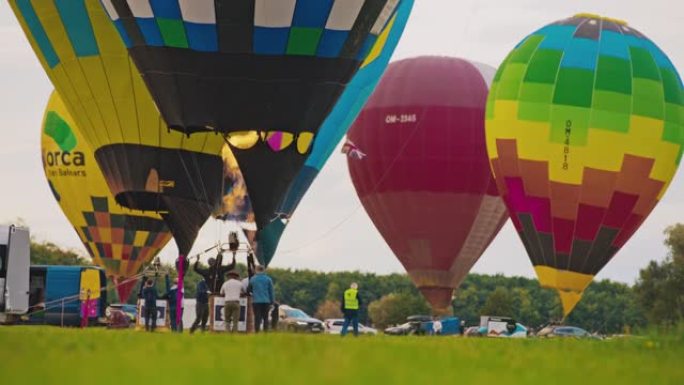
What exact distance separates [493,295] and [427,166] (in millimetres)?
38872

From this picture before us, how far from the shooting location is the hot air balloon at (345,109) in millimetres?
27938

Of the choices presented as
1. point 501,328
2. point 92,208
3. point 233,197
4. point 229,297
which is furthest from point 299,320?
point 229,297

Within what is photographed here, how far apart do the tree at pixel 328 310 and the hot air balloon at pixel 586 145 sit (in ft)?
195

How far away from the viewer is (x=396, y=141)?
135 feet

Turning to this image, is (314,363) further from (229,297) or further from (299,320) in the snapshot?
(299,320)

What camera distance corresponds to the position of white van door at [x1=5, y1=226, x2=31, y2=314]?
23.7m

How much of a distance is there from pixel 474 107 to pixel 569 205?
736cm

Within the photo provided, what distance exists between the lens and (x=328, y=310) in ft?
318

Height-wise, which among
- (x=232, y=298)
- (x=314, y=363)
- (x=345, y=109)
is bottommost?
(x=314, y=363)

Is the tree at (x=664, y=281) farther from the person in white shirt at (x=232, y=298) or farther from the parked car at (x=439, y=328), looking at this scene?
the person in white shirt at (x=232, y=298)

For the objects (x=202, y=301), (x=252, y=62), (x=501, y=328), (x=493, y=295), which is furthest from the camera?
(x=493, y=295)

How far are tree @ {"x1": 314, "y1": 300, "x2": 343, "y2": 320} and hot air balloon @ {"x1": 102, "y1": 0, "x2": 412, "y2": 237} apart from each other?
2812 inches

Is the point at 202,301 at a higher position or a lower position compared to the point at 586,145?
lower

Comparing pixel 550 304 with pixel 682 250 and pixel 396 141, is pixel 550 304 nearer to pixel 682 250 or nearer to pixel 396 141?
pixel 682 250
